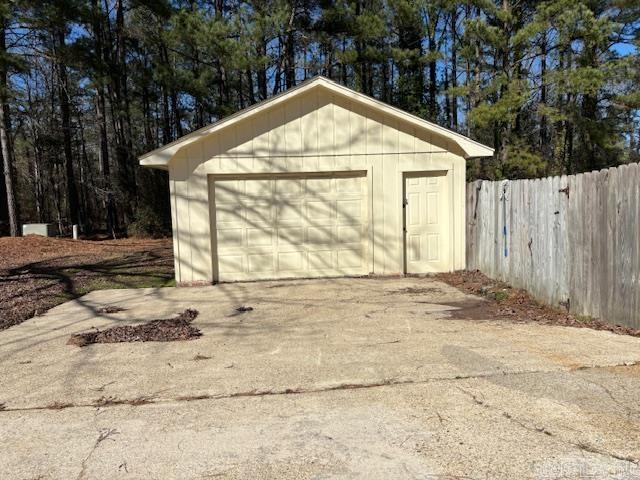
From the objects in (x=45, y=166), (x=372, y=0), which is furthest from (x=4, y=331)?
(x=45, y=166)

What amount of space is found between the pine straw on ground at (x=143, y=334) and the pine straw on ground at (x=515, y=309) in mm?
3704

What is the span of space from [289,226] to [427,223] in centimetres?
277

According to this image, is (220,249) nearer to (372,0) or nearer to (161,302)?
(161,302)

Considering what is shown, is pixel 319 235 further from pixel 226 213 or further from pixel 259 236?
pixel 226 213

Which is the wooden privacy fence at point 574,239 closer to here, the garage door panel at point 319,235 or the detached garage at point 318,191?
the detached garage at point 318,191

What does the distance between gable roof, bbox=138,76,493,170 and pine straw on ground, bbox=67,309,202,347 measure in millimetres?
3617

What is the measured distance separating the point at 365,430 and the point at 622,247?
3790mm

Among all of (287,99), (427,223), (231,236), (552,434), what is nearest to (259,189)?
(231,236)

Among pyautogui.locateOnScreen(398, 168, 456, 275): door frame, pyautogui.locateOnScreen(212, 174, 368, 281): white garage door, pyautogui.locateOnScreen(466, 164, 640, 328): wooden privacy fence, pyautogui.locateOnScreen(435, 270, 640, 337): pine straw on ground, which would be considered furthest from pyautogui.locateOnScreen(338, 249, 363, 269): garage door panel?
pyautogui.locateOnScreen(466, 164, 640, 328): wooden privacy fence

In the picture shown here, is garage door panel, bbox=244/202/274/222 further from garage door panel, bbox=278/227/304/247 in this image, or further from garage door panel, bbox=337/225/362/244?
garage door panel, bbox=337/225/362/244

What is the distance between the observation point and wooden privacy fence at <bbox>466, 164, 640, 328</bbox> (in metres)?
5.18

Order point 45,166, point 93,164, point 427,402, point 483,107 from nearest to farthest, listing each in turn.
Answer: point 427,402, point 483,107, point 45,166, point 93,164

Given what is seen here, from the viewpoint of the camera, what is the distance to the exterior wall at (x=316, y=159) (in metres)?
9.08

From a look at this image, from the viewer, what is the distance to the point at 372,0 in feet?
62.2
